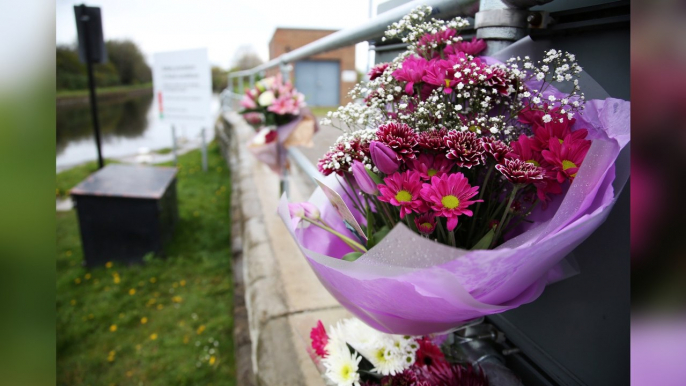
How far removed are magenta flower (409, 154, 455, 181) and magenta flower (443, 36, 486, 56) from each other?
34 cm

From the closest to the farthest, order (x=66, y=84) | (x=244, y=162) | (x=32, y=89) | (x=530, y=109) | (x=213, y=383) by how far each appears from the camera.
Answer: (x=32, y=89) → (x=530, y=109) → (x=213, y=383) → (x=244, y=162) → (x=66, y=84)

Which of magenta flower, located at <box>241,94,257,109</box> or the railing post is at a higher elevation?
Result: the railing post

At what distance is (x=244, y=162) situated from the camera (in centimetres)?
563

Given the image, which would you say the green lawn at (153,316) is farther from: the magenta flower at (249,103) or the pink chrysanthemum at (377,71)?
the pink chrysanthemum at (377,71)

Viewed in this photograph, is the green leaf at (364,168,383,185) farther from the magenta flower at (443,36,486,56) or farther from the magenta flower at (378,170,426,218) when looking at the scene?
the magenta flower at (443,36,486,56)

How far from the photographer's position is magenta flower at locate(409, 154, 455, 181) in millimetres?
809

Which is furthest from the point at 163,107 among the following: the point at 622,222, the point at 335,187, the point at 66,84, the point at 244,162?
the point at 66,84

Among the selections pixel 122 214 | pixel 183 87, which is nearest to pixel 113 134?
pixel 183 87

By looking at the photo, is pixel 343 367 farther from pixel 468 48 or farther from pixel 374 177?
pixel 468 48

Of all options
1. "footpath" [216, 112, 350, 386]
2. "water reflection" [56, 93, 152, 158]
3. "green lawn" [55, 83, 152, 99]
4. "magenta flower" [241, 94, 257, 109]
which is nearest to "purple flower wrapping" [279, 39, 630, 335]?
"footpath" [216, 112, 350, 386]

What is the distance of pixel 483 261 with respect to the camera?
2.10 ft

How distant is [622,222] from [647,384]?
58 cm

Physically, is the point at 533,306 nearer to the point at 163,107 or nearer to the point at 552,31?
the point at 552,31

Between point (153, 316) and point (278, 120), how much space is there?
1.91m
